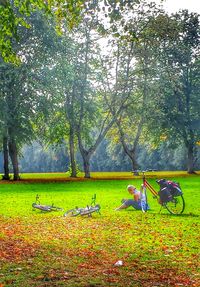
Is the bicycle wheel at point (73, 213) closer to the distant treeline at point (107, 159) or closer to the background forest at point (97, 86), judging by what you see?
the background forest at point (97, 86)

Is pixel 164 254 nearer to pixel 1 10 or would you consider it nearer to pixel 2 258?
pixel 2 258

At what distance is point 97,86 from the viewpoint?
5112cm

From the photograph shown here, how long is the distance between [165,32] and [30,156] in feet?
204

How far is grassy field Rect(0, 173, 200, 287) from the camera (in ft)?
25.3

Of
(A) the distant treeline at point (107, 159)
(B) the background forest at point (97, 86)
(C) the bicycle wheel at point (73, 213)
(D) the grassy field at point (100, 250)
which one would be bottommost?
(D) the grassy field at point (100, 250)

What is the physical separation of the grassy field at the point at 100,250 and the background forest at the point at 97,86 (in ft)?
63.3

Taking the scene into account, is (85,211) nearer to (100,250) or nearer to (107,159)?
(100,250)

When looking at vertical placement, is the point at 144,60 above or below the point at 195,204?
above

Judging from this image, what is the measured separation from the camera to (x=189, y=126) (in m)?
58.2

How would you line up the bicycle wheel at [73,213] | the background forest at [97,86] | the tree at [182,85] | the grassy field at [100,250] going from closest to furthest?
1. the grassy field at [100,250]
2. the bicycle wheel at [73,213]
3. the background forest at [97,86]
4. the tree at [182,85]

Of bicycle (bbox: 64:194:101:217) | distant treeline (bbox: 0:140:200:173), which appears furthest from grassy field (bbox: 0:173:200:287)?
distant treeline (bbox: 0:140:200:173)

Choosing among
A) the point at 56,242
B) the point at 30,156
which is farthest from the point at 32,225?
the point at 30,156

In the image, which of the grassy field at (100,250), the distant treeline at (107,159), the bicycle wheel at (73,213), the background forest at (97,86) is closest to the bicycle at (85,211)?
the bicycle wheel at (73,213)

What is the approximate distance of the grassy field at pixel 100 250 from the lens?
7.70m
